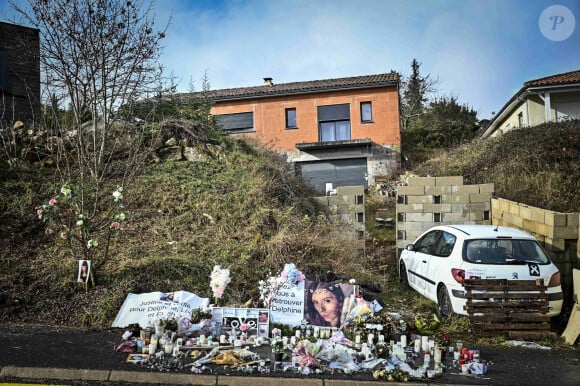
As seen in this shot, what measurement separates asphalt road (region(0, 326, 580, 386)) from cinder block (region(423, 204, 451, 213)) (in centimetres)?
533

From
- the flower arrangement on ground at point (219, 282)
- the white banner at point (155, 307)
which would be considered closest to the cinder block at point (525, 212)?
the flower arrangement on ground at point (219, 282)

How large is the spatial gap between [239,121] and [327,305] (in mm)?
20547

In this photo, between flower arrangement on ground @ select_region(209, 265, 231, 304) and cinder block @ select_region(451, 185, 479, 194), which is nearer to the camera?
flower arrangement on ground @ select_region(209, 265, 231, 304)

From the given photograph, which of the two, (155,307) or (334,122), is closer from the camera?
(155,307)

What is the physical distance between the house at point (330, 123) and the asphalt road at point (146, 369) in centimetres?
1815

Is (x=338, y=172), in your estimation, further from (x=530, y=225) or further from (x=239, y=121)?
(x=530, y=225)

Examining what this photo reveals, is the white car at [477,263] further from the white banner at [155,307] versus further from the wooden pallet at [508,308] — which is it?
the white banner at [155,307]

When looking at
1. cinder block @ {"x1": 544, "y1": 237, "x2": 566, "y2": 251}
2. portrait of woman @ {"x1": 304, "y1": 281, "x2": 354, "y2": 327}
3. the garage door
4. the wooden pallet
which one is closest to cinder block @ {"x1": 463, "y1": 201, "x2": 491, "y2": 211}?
cinder block @ {"x1": 544, "y1": 237, "x2": 566, "y2": 251}

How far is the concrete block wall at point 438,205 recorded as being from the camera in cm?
1068

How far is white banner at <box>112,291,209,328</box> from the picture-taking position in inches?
245

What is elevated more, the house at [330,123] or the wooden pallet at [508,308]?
the house at [330,123]

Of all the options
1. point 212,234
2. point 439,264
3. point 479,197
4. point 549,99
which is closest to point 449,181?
point 479,197

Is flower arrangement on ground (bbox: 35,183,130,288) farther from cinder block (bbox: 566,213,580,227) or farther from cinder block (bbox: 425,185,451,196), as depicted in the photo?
cinder block (bbox: 566,213,580,227)

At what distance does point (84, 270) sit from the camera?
6.82 m
